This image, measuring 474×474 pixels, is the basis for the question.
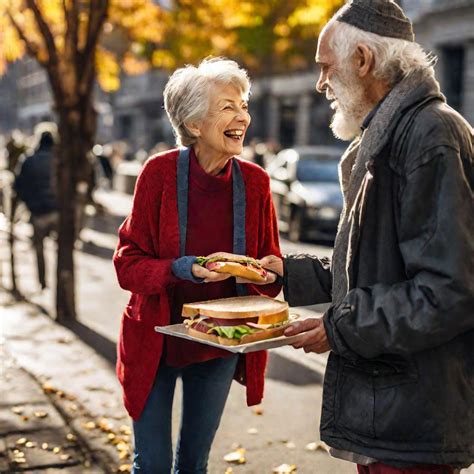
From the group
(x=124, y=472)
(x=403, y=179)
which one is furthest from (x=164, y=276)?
(x=124, y=472)

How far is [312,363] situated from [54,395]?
2.06m

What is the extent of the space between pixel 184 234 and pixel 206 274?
1.04ft

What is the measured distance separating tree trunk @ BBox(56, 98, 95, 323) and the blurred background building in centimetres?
338

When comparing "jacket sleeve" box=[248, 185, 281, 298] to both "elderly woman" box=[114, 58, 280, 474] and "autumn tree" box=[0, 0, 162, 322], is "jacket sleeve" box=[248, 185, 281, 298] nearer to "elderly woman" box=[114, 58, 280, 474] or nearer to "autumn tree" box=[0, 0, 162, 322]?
"elderly woman" box=[114, 58, 280, 474]

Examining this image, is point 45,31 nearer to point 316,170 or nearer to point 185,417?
point 185,417

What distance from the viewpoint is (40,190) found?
396 inches

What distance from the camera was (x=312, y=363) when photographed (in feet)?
21.8

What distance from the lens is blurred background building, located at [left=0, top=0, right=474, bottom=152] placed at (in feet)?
80.6

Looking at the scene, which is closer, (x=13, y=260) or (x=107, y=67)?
(x=13, y=260)

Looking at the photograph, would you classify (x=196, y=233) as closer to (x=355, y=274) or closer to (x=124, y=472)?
(x=355, y=274)

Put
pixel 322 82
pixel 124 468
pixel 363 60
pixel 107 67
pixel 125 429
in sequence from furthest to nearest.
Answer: pixel 107 67, pixel 125 429, pixel 124 468, pixel 322 82, pixel 363 60

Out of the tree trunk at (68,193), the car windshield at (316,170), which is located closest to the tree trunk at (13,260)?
the tree trunk at (68,193)

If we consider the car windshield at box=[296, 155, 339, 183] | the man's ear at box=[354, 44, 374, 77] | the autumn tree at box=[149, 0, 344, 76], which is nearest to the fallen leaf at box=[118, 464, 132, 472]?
the man's ear at box=[354, 44, 374, 77]

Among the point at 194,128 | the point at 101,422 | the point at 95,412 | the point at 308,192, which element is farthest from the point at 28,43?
the point at 308,192
